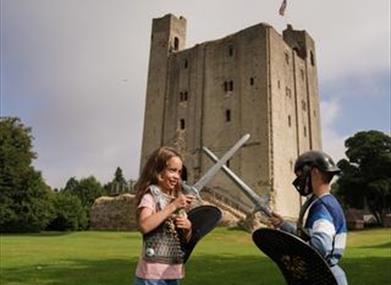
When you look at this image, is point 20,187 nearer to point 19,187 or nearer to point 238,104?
point 19,187

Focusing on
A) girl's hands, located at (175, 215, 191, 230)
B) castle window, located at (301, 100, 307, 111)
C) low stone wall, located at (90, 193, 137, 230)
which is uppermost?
castle window, located at (301, 100, 307, 111)

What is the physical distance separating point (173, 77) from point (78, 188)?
40129mm

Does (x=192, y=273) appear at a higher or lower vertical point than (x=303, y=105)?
lower

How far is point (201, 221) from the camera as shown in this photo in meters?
4.35

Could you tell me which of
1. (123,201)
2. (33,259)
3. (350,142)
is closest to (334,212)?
(33,259)

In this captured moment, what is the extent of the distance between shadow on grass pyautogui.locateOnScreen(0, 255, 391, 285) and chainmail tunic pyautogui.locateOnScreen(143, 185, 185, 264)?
659 centimetres

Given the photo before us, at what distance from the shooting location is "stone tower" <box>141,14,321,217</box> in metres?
46.6

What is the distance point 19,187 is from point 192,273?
39494 millimetres

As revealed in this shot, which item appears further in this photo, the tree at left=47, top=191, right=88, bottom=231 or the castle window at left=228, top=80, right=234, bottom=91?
the tree at left=47, top=191, right=88, bottom=231

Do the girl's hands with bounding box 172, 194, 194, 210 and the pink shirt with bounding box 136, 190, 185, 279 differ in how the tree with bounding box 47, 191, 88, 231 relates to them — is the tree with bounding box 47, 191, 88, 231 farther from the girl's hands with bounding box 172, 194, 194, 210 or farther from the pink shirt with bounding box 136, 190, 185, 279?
the girl's hands with bounding box 172, 194, 194, 210

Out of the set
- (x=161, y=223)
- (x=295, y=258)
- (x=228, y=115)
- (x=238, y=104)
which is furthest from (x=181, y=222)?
(x=228, y=115)

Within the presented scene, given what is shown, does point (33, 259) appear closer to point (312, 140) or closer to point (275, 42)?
point (275, 42)

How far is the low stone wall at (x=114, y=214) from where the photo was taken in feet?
146

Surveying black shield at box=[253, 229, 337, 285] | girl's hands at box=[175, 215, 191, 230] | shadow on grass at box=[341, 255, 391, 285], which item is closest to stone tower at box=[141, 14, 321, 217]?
shadow on grass at box=[341, 255, 391, 285]
